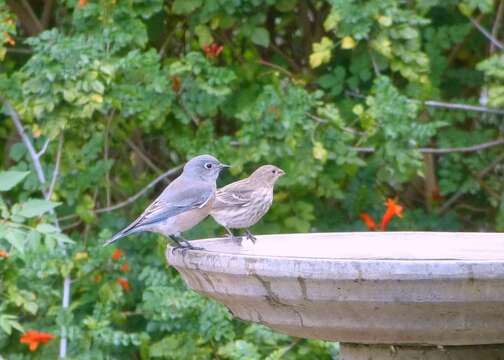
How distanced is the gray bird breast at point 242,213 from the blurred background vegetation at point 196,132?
289mm

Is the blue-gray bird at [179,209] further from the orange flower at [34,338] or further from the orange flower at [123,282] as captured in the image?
the orange flower at [123,282]

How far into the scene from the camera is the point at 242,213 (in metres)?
5.71

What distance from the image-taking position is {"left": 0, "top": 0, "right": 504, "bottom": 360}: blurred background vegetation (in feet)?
19.1

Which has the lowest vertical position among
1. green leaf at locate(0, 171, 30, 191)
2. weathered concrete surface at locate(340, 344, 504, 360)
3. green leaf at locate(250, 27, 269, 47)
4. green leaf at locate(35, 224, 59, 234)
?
weathered concrete surface at locate(340, 344, 504, 360)

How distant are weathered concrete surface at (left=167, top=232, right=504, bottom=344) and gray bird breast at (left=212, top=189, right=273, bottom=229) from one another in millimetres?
1897

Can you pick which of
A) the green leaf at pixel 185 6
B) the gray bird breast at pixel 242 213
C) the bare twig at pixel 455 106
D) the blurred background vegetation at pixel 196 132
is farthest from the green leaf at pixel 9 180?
the bare twig at pixel 455 106

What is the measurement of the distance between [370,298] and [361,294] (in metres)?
0.03

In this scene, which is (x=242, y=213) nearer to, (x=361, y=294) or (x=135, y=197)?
(x=135, y=197)

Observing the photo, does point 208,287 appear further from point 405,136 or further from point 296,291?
point 405,136

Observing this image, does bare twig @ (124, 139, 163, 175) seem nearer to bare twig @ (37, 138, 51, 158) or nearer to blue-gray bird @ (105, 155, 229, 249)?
bare twig @ (37, 138, 51, 158)

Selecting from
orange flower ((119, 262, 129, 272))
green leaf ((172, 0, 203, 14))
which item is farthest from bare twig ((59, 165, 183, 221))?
green leaf ((172, 0, 203, 14))

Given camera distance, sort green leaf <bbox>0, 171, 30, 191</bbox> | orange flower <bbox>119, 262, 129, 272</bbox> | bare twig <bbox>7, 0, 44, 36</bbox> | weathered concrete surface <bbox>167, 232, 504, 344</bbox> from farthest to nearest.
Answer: bare twig <bbox>7, 0, 44, 36</bbox> < orange flower <bbox>119, 262, 129, 272</bbox> < green leaf <bbox>0, 171, 30, 191</bbox> < weathered concrete surface <bbox>167, 232, 504, 344</bbox>

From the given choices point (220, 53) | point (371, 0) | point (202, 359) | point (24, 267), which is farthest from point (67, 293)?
point (371, 0)

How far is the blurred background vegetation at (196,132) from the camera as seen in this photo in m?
5.82
